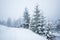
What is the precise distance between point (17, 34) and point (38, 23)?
518mm

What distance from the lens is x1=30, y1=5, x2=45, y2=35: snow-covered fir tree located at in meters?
2.10

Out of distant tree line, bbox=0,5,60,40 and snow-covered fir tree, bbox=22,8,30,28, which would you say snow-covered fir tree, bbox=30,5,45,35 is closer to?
distant tree line, bbox=0,5,60,40

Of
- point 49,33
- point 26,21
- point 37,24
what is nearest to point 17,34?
point 26,21

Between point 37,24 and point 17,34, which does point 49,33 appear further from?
point 17,34

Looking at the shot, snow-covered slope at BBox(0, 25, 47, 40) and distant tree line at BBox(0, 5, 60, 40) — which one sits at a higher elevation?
distant tree line at BBox(0, 5, 60, 40)

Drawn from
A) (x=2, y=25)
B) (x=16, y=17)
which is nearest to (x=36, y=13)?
(x=16, y=17)

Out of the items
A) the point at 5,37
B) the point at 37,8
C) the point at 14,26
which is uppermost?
the point at 37,8

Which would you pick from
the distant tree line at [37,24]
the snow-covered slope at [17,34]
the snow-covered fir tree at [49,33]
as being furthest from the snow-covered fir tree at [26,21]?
the snow-covered fir tree at [49,33]

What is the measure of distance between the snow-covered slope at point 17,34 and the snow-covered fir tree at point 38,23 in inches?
4.2

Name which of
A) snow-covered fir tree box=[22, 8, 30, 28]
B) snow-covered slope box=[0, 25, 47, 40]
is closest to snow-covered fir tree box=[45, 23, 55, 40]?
snow-covered slope box=[0, 25, 47, 40]

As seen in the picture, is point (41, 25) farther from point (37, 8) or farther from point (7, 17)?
point (7, 17)

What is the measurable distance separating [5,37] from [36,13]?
2.79 ft

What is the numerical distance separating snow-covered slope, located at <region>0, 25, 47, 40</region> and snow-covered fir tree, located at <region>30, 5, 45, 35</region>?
0.35ft

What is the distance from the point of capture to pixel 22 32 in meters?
2.11
